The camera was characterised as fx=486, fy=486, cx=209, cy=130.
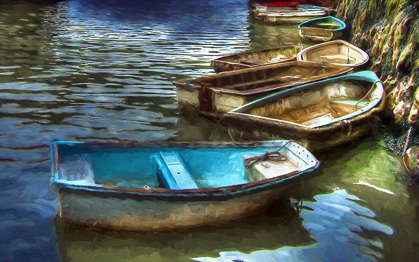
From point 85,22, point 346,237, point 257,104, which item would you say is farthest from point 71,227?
point 85,22

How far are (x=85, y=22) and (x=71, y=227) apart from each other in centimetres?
1940

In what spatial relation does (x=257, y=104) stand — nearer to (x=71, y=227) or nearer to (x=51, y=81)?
(x=71, y=227)

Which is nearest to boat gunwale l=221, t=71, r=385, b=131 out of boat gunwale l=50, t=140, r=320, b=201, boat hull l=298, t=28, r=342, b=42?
boat gunwale l=50, t=140, r=320, b=201

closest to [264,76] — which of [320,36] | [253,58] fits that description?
[253,58]

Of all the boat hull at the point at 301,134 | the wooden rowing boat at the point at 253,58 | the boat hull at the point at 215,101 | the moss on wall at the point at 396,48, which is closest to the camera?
the boat hull at the point at 301,134

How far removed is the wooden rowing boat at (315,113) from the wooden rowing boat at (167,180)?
0.92 m

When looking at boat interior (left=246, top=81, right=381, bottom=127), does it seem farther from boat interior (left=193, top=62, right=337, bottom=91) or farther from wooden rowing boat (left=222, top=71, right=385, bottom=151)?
boat interior (left=193, top=62, right=337, bottom=91)

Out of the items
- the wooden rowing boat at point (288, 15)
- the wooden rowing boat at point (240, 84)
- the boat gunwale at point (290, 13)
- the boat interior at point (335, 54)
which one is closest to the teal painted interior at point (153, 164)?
the wooden rowing boat at point (240, 84)

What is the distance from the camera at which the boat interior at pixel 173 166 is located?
6.77m

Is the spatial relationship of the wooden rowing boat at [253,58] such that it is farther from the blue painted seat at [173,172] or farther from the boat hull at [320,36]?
the blue painted seat at [173,172]

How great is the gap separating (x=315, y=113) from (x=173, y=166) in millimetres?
4729

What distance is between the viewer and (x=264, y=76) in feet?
39.6

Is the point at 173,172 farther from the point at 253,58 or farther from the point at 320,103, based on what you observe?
the point at 253,58

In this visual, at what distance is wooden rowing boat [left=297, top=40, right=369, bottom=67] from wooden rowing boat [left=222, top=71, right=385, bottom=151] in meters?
2.57
